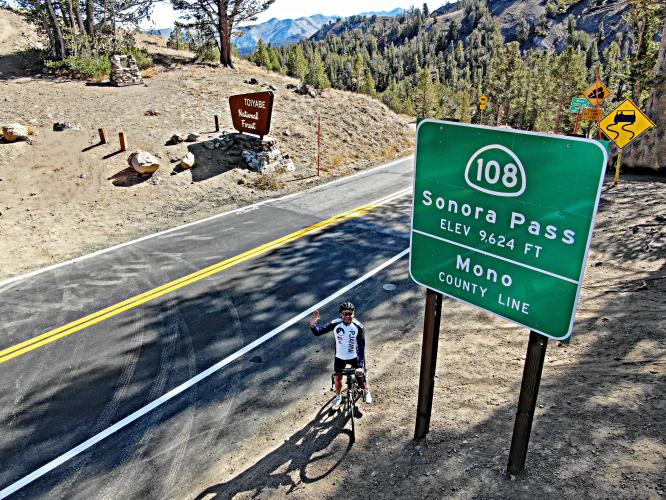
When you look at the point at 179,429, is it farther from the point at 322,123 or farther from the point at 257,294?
the point at 322,123

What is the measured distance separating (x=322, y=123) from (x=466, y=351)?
21.6 meters

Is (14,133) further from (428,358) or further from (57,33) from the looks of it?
(428,358)

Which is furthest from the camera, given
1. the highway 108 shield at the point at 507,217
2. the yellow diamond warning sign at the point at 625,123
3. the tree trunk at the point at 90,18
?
the tree trunk at the point at 90,18

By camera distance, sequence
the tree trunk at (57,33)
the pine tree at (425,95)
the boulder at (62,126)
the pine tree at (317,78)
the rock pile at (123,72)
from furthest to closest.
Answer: the pine tree at (425,95), the pine tree at (317,78), the tree trunk at (57,33), the rock pile at (123,72), the boulder at (62,126)

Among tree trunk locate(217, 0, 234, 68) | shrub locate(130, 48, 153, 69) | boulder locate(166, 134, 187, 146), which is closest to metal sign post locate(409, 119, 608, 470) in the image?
boulder locate(166, 134, 187, 146)

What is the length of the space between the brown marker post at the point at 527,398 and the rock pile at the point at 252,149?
16.7 m

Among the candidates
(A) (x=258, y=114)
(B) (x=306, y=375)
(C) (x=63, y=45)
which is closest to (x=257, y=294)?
(B) (x=306, y=375)

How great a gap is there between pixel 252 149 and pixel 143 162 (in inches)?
193

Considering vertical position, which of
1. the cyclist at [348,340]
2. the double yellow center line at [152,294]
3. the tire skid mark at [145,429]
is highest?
the cyclist at [348,340]

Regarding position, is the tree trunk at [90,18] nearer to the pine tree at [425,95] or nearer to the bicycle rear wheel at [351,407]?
the bicycle rear wheel at [351,407]

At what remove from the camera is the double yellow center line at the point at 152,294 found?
28.5 ft

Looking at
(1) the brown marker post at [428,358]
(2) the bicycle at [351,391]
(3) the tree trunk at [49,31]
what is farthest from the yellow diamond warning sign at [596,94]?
(3) the tree trunk at [49,31]

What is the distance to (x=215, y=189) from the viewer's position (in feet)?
59.1

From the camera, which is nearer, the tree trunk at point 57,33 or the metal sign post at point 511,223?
the metal sign post at point 511,223
